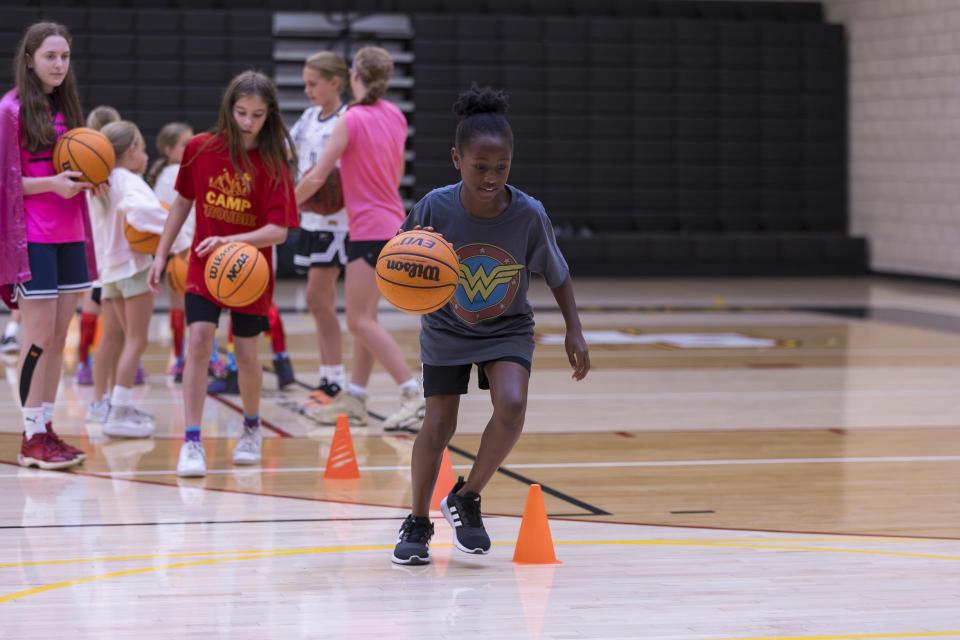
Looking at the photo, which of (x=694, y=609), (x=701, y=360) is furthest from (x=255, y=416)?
(x=701, y=360)

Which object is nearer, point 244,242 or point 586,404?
point 244,242

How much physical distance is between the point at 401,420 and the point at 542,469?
1.10m

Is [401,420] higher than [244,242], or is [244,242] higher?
[244,242]

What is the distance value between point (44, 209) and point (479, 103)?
2199mm

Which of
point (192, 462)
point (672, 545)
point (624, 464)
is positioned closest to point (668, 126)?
point (624, 464)

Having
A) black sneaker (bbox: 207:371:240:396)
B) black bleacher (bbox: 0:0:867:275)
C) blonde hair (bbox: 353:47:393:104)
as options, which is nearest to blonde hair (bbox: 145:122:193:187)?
black sneaker (bbox: 207:371:240:396)

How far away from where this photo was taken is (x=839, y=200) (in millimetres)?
17734

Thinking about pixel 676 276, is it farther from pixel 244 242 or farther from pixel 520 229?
pixel 520 229

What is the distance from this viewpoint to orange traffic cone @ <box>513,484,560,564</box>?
404cm

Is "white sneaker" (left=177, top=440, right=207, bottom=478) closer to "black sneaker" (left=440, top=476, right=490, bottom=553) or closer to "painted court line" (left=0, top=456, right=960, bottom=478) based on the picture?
"painted court line" (left=0, top=456, right=960, bottom=478)

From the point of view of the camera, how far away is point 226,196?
552cm

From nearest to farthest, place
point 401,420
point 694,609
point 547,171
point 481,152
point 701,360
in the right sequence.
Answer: point 694,609 < point 481,152 < point 401,420 < point 701,360 < point 547,171

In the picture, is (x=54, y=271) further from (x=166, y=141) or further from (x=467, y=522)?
(x=166, y=141)

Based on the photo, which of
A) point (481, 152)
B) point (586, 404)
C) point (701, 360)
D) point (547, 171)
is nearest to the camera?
point (481, 152)
